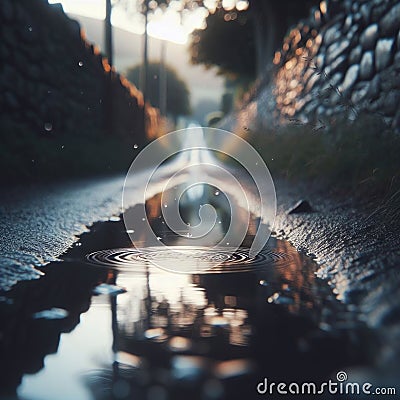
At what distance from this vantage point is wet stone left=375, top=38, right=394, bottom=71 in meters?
5.29

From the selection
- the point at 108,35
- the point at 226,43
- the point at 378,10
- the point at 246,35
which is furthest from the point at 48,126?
the point at 226,43

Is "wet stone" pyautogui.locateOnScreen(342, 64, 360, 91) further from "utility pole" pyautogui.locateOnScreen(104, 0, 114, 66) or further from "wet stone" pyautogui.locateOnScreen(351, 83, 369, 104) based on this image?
"utility pole" pyautogui.locateOnScreen(104, 0, 114, 66)

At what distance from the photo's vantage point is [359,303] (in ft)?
6.21

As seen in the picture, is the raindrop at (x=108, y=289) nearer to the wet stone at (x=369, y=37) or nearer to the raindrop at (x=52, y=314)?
the raindrop at (x=52, y=314)

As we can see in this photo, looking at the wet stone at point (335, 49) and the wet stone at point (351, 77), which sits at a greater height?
the wet stone at point (335, 49)

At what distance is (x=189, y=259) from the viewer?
9.19 ft

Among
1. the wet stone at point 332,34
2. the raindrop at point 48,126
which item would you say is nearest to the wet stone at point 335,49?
the wet stone at point 332,34

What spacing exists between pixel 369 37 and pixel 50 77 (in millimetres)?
5391

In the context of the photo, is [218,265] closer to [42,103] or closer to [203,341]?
[203,341]

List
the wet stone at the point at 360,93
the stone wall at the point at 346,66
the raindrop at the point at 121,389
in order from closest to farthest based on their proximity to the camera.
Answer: the raindrop at the point at 121,389
the stone wall at the point at 346,66
the wet stone at the point at 360,93

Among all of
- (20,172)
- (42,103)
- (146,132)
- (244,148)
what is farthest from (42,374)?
(146,132)

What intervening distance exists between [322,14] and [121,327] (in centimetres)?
813

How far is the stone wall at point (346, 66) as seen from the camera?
484 cm

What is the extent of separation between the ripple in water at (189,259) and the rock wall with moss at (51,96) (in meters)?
3.96
